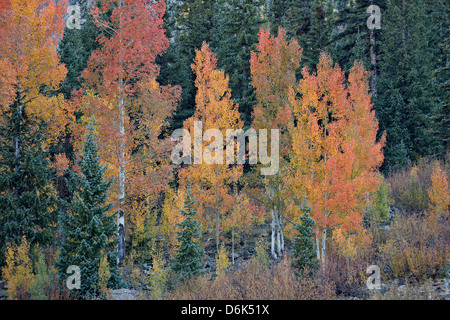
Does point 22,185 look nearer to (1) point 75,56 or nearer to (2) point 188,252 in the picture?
(2) point 188,252

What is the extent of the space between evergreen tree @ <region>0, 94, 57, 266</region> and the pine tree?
195 cm

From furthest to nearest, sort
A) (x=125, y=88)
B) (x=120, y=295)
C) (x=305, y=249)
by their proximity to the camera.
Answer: (x=125, y=88) < (x=305, y=249) < (x=120, y=295)

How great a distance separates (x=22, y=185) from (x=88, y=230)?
3571 millimetres

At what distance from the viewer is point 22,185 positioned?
1105cm

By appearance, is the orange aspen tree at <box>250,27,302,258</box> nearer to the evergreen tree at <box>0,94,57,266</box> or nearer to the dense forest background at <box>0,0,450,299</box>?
the dense forest background at <box>0,0,450,299</box>

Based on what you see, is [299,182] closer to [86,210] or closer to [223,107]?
[223,107]

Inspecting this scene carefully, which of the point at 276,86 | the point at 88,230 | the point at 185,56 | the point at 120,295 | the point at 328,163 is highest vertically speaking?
the point at 185,56

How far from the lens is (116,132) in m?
12.6

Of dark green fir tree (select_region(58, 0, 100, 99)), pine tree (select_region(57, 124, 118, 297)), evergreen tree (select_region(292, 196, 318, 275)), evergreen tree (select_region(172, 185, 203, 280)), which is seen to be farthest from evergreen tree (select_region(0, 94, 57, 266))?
dark green fir tree (select_region(58, 0, 100, 99))

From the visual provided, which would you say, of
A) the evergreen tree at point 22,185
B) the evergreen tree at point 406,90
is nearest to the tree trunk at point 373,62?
the evergreen tree at point 406,90

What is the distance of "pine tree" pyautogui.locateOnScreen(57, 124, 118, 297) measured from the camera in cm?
920

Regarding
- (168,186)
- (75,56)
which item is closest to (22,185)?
(168,186)

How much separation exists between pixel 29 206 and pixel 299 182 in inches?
403

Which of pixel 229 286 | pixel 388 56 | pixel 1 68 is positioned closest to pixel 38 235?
pixel 1 68
